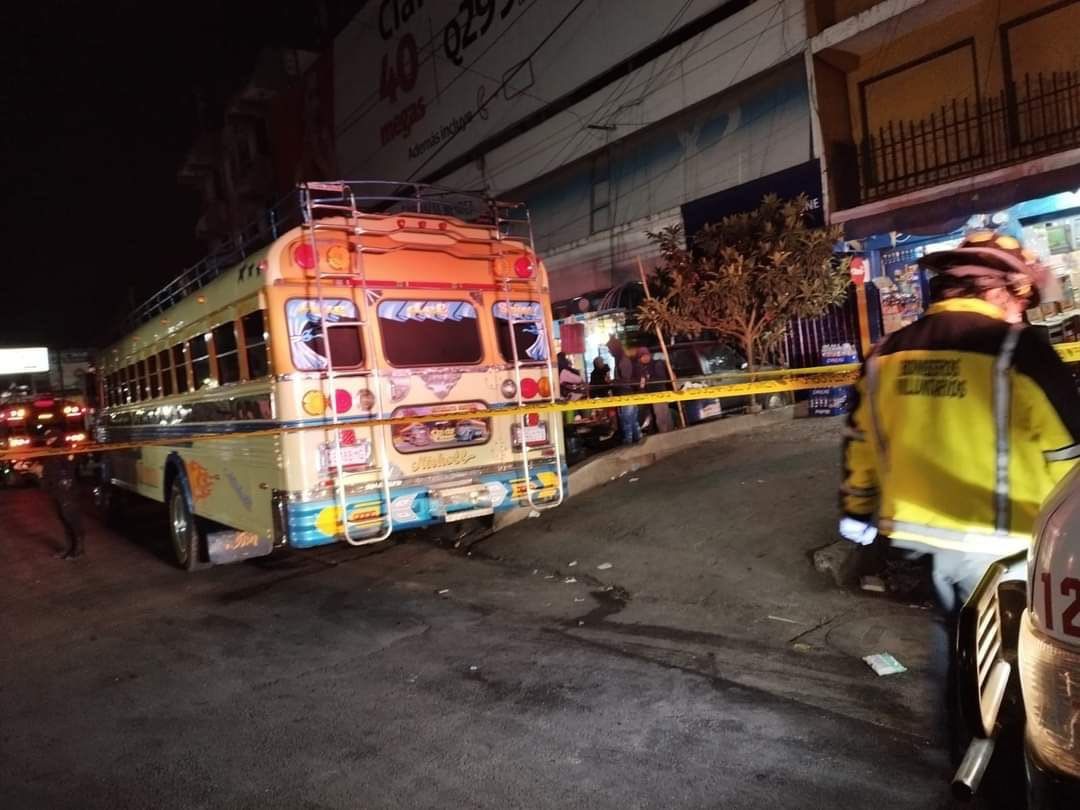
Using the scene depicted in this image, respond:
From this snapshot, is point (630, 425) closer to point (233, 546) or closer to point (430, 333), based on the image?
point (430, 333)

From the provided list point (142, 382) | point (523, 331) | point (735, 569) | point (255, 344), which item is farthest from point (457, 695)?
point (142, 382)

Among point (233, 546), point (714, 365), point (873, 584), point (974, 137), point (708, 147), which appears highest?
point (708, 147)

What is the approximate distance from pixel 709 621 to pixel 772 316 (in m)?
7.14

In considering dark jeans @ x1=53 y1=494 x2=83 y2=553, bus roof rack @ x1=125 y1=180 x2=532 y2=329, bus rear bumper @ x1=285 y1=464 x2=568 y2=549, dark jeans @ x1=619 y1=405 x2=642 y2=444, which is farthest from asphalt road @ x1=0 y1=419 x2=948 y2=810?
dark jeans @ x1=619 y1=405 x2=642 y2=444

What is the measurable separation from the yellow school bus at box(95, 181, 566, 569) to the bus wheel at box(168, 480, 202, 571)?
4 cm

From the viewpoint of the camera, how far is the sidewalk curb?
30.8ft

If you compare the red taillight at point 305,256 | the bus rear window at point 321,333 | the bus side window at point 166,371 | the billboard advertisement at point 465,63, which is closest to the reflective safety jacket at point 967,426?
the bus rear window at point 321,333

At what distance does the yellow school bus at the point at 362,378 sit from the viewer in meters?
6.42

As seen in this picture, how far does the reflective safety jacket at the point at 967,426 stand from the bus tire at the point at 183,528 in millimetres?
7631

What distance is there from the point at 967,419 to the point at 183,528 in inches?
332

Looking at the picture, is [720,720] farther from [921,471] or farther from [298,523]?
[298,523]

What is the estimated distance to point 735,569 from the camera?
6.31 m

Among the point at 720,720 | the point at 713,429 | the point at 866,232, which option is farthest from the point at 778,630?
the point at 866,232

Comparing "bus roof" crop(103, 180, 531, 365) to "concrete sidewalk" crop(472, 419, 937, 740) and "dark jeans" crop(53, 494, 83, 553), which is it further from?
"concrete sidewalk" crop(472, 419, 937, 740)
